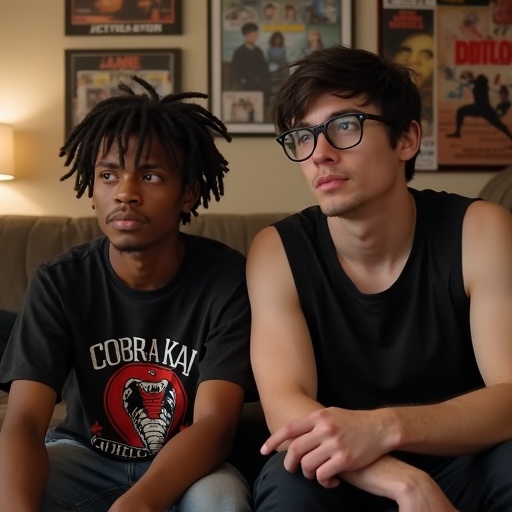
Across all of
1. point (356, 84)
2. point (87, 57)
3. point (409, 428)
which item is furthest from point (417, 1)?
point (409, 428)

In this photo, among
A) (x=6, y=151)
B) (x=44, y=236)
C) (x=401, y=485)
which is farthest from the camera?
(x=6, y=151)

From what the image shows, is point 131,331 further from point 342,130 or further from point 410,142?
point 410,142

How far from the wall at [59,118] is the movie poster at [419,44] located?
0.05m

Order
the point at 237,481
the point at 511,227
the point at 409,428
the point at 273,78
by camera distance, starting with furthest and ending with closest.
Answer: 1. the point at 273,78
2. the point at 511,227
3. the point at 237,481
4. the point at 409,428

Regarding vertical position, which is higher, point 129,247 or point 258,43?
point 258,43

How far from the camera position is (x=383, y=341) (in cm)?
145

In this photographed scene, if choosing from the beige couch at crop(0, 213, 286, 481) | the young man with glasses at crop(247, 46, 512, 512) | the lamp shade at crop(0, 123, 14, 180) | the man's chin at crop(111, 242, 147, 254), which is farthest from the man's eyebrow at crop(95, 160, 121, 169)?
the lamp shade at crop(0, 123, 14, 180)

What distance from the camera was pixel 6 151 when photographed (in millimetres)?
2900

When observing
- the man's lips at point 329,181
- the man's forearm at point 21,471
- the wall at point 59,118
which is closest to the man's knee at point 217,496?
the man's forearm at point 21,471

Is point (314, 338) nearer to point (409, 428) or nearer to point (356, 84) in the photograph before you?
point (409, 428)

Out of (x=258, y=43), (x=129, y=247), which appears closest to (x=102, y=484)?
(x=129, y=247)

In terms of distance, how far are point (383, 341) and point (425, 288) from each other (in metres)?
0.13

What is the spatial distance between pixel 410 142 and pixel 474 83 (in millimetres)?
1628

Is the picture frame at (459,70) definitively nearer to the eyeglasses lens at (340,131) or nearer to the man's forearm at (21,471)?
the eyeglasses lens at (340,131)
